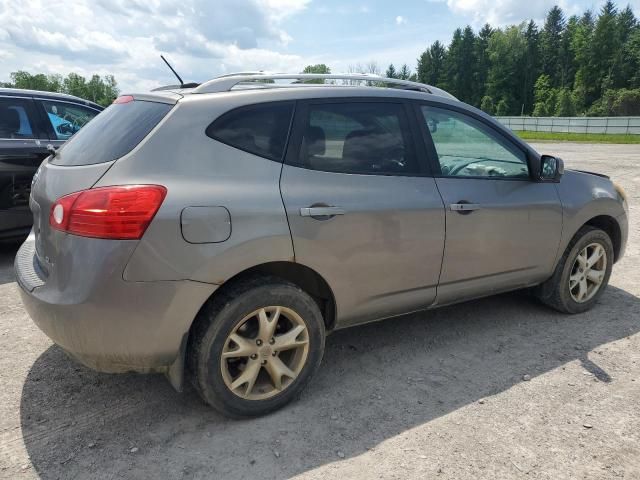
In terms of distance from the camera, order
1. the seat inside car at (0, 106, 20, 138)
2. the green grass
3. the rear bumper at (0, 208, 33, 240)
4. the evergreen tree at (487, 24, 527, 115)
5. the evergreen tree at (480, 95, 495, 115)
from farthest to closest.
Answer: the evergreen tree at (487, 24, 527, 115), the evergreen tree at (480, 95, 495, 115), the green grass, the seat inside car at (0, 106, 20, 138), the rear bumper at (0, 208, 33, 240)

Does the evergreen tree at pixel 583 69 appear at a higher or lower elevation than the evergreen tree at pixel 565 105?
higher

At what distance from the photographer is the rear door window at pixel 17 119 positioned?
5461 mm

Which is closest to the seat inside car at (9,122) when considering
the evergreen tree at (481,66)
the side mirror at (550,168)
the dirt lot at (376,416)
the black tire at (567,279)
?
the dirt lot at (376,416)

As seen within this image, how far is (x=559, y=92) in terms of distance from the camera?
81.9 m

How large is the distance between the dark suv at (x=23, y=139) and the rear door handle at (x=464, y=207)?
4243 millimetres

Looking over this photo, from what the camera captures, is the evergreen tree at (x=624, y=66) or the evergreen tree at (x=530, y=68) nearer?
the evergreen tree at (x=624, y=66)

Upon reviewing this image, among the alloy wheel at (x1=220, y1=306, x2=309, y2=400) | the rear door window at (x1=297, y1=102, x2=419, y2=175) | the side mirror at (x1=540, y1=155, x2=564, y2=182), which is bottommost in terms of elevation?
the alloy wheel at (x1=220, y1=306, x2=309, y2=400)

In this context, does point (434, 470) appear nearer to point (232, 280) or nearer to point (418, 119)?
point (232, 280)

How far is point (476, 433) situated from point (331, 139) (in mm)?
1787

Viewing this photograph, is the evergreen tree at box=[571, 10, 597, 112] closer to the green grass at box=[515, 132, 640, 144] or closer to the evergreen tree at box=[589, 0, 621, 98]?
the evergreen tree at box=[589, 0, 621, 98]

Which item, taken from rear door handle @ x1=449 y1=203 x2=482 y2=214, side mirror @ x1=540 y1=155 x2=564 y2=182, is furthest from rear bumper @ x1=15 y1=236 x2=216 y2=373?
side mirror @ x1=540 y1=155 x2=564 y2=182

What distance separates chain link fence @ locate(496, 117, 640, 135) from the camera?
137 ft

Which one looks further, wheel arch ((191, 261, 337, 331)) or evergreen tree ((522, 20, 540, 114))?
evergreen tree ((522, 20, 540, 114))

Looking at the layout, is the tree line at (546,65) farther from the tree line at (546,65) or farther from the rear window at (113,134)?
the rear window at (113,134)
